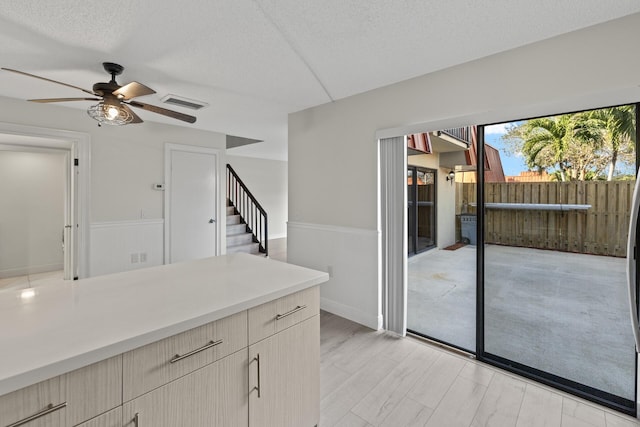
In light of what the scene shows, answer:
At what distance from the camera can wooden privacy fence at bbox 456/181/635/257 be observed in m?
2.01

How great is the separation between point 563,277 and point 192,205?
15.7ft

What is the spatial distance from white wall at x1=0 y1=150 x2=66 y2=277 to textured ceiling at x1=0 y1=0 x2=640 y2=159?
2.69 m

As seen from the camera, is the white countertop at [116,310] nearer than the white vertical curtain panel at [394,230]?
Yes

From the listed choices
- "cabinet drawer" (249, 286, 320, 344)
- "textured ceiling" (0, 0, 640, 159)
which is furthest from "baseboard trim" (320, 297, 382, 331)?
"textured ceiling" (0, 0, 640, 159)

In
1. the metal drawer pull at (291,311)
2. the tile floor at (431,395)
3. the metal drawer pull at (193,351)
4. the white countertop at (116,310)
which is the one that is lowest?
the tile floor at (431,395)

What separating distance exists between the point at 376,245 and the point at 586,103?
192 cm

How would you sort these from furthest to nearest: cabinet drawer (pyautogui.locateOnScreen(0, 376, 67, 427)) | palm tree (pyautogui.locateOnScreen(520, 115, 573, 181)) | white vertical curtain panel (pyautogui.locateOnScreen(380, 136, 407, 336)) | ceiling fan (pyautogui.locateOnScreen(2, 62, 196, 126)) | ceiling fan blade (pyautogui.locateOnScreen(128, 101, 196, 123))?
white vertical curtain panel (pyautogui.locateOnScreen(380, 136, 407, 336)) < ceiling fan blade (pyautogui.locateOnScreen(128, 101, 196, 123)) < ceiling fan (pyautogui.locateOnScreen(2, 62, 196, 126)) < palm tree (pyautogui.locateOnScreen(520, 115, 573, 181)) < cabinet drawer (pyautogui.locateOnScreen(0, 376, 67, 427))

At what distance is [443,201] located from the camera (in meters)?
4.09

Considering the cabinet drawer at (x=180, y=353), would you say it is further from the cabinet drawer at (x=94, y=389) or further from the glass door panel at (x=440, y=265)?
the glass door panel at (x=440, y=265)

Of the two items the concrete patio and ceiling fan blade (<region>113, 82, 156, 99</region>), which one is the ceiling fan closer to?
ceiling fan blade (<region>113, 82, 156, 99</region>)

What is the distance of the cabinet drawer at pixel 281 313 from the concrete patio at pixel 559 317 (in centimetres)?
174

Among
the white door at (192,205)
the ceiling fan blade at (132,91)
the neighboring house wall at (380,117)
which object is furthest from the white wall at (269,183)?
the ceiling fan blade at (132,91)

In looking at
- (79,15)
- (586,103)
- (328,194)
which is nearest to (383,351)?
(328,194)

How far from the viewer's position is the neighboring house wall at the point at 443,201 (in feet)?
11.1
